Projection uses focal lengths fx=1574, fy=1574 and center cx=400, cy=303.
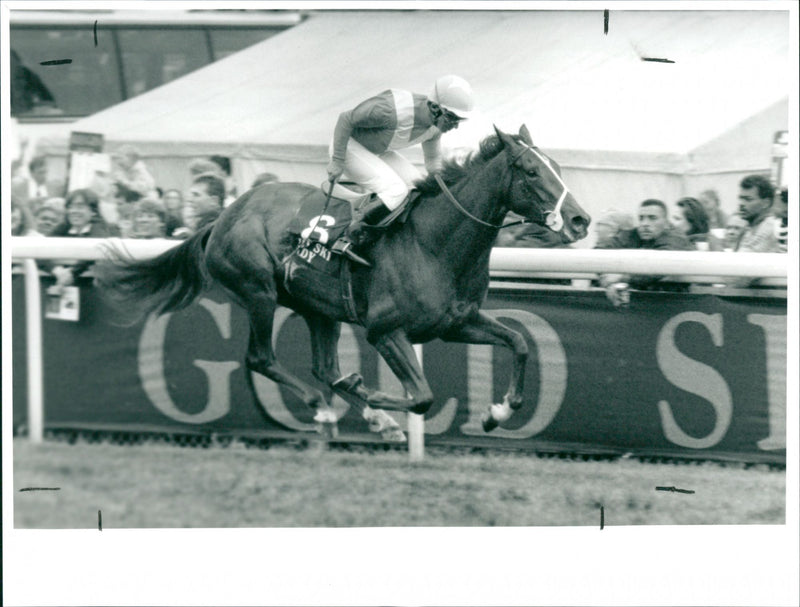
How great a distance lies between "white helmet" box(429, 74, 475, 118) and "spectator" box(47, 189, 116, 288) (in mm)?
1543

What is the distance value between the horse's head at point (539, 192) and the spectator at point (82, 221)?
5.82ft

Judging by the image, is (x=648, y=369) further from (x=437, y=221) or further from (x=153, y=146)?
(x=153, y=146)

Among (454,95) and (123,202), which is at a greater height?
(454,95)

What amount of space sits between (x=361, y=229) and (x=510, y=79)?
878 mm

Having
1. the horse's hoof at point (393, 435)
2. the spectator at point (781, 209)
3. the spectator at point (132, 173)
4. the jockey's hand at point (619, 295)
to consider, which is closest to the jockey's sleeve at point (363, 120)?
the spectator at point (132, 173)

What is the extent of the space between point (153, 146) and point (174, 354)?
92 cm

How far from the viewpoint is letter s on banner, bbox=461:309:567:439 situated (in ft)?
22.5

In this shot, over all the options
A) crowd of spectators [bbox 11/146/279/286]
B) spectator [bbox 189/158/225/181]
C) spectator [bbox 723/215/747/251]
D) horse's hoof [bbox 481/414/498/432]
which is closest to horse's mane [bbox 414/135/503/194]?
crowd of spectators [bbox 11/146/279/286]

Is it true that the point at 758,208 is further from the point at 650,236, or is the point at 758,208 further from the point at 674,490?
the point at 674,490

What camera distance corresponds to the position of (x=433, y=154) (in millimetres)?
6488

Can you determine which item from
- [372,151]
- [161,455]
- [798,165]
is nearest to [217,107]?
[372,151]

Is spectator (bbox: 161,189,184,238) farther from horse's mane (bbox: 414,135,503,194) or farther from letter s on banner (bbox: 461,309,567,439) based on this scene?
letter s on banner (bbox: 461,309,567,439)

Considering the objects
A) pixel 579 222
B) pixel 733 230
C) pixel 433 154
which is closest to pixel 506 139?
pixel 433 154

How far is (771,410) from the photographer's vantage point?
7.04 meters
